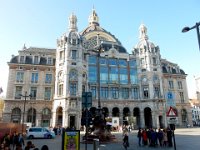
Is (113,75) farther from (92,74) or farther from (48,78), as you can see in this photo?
(48,78)

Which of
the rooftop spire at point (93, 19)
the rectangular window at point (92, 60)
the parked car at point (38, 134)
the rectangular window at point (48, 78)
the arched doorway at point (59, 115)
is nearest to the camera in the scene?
the parked car at point (38, 134)

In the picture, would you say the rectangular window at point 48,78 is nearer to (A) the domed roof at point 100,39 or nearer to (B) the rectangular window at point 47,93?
(B) the rectangular window at point 47,93

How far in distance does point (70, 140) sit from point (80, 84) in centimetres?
3912

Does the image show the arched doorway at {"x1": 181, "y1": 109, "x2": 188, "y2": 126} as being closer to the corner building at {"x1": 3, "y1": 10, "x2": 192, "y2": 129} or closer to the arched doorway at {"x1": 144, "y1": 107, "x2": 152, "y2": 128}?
the corner building at {"x1": 3, "y1": 10, "x2": 192, "y2": 129}

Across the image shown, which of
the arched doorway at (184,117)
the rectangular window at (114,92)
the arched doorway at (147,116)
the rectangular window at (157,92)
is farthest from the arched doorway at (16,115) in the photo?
the arched doorway at (184,117)

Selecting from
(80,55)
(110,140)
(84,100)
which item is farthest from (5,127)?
(80,55)

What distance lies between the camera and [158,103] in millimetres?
51281

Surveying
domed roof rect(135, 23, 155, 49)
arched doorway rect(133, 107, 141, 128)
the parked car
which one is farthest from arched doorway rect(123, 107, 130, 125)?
the parked car

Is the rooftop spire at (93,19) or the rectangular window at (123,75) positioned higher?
the rooftop spire at (93,19)

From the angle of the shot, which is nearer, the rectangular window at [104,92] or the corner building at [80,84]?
the corner building at [80,84]

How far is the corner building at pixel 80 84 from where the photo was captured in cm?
4706

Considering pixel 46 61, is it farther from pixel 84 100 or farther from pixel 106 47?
pixel 84 100

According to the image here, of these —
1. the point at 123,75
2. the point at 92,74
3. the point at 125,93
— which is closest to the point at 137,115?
the point at 125,93

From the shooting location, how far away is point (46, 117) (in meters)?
48.9
